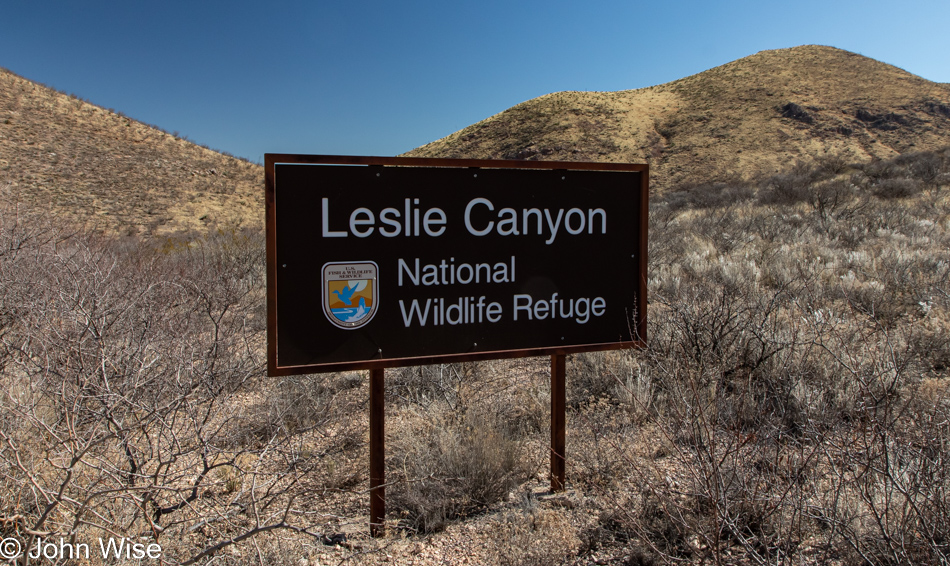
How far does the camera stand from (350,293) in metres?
2.66

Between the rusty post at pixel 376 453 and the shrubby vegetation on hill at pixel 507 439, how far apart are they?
109mm

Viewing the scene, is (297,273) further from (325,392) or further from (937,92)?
(937,92)

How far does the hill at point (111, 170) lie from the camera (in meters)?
28.0

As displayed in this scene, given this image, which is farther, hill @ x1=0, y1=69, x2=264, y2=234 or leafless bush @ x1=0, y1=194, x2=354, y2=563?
hill @ x1=0, y1=69, x2=264, y2=234

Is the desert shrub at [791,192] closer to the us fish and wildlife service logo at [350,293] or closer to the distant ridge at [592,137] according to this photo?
the us fish and wildlife service logo at [350,293]

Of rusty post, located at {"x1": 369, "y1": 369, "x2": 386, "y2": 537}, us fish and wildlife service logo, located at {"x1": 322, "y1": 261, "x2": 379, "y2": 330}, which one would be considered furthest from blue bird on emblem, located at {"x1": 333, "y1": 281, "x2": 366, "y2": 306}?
rusty post, located at {"x1": 369, "y1": 369, "x2": 386, "y2": 537}

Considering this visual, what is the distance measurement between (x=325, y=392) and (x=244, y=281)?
563 centimetres

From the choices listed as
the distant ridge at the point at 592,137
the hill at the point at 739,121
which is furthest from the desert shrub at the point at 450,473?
the hill at the point at 739,121

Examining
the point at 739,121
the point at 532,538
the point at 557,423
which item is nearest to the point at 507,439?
the point at 557,423

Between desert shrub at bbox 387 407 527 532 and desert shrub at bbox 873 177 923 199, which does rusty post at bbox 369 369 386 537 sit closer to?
desert shrub at bbox 387 407 527 532

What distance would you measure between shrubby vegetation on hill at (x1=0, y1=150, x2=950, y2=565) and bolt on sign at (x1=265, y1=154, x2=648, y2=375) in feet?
1.87

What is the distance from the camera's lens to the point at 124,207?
28.9 metres

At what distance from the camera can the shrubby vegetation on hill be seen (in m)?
2.23

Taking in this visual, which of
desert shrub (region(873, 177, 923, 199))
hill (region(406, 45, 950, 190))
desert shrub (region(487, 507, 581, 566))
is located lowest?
desert shrub (region(487, 507, 581, 566))
